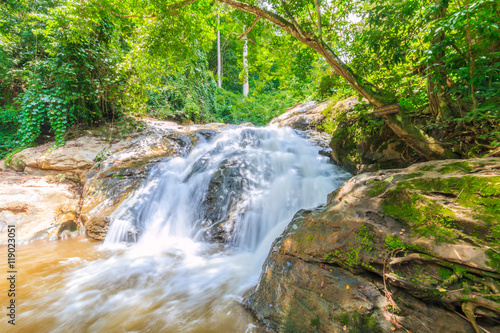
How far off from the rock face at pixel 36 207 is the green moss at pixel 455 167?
21.0 ft

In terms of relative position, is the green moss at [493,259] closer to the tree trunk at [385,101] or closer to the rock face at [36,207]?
the tree trunk at [385,101]

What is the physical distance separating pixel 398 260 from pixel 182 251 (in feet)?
10.6

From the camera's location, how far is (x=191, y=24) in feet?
15.0

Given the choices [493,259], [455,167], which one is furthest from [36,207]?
[455,167]

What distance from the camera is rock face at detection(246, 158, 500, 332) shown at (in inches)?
50.7

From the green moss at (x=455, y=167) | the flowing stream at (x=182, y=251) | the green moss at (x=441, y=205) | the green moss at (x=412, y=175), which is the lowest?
the flowing stream at (x=182, y=251)

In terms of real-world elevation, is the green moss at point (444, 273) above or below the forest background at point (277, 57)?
below

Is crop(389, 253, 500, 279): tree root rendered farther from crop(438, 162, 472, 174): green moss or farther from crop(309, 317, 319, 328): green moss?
crop(438, 162, 472, 174): green moss

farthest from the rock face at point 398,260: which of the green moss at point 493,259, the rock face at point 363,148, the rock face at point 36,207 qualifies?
the rock face at point 36,207

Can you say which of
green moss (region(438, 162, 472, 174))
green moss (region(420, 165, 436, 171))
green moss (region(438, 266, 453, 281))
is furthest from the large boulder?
green moss (region(438, 162, 472, 174))

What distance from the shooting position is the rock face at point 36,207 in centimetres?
400

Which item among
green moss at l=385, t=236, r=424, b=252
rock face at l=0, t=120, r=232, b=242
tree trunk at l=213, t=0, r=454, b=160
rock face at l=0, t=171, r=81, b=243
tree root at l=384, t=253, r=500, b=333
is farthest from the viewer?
rock face at l=0, t=120, r=232, b=242

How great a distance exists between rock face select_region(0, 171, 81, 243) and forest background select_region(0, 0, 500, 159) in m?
1.56

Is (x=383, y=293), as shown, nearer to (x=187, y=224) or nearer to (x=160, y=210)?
(x=187, y=224)
